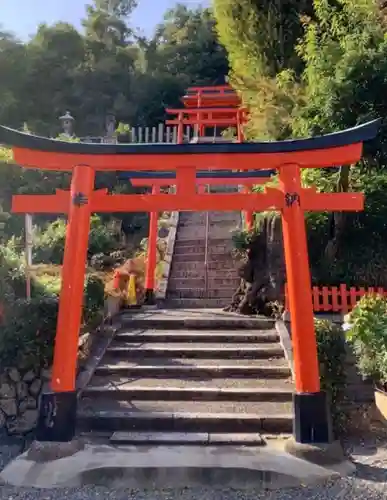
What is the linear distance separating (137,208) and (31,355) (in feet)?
6.64

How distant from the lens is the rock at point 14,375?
5949 millimetres

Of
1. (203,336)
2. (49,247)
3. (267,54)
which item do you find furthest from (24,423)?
(267,54)

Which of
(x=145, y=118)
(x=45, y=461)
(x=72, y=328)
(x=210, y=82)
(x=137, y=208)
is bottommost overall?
(x=45, y=461)

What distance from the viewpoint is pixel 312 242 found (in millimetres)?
9312

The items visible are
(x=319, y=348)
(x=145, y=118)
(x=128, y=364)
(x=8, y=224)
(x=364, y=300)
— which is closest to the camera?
(x=319, y=348)

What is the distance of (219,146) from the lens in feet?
18.4

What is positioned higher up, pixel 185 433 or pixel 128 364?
pixel 128 364

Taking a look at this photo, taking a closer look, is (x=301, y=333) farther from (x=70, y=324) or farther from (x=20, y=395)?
(x=20, y=395)

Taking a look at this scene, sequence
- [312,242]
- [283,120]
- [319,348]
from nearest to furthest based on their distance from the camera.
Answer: [319,348] < [312,242] < [283,120]

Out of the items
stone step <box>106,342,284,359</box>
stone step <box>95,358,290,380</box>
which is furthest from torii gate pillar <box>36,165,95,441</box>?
stone step <box>106,342,284,359</box>

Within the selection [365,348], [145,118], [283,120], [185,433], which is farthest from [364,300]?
[145,118]

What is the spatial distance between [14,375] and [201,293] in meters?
5.90

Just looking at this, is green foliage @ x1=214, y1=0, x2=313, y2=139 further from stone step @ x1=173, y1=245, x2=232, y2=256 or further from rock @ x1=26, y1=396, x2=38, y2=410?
rock @ x1=26, y1=396, x2=38, y2=410

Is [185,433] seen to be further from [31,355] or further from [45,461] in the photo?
[31,355]
